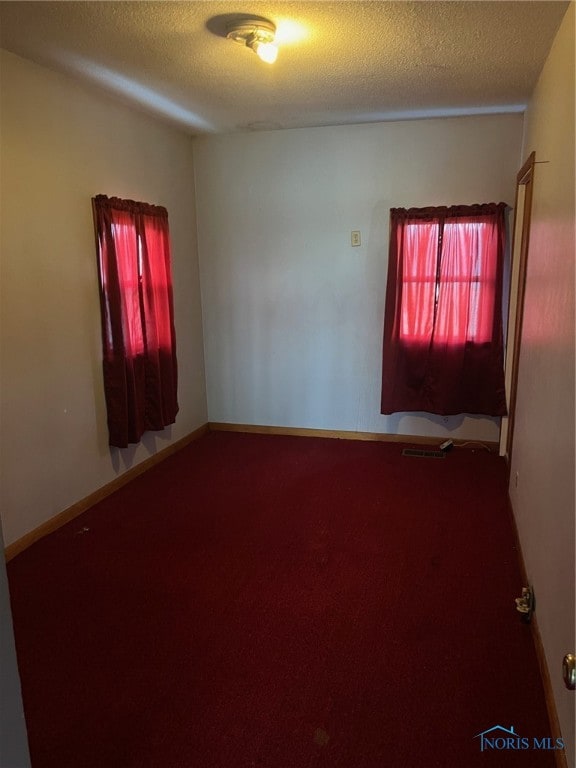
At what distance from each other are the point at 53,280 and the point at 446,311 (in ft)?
8.79

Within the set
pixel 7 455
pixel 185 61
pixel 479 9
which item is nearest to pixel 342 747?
pixel 7 455

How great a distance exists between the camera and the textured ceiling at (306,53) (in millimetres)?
2250

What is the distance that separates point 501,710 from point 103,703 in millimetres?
1373

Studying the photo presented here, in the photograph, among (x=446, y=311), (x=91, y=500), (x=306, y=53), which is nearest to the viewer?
(x=306, y=53)

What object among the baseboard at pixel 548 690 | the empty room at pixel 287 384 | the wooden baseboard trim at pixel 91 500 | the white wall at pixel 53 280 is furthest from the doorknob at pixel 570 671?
the white wall at pixel 53 280

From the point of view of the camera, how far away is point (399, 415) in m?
4.57

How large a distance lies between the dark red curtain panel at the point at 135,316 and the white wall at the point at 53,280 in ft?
0.28

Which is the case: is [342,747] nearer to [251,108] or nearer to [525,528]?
[525,528]

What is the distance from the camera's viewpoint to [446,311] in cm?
410

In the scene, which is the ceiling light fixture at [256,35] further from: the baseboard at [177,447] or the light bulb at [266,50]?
the baseboard at [177,447]

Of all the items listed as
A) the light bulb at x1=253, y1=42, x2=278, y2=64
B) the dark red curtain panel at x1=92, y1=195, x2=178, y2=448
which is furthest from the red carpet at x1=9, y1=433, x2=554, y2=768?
the light bulb at x1=253, y1=42, x2=278, y2=64

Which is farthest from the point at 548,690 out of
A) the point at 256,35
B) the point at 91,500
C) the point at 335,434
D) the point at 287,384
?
the point at 287,384

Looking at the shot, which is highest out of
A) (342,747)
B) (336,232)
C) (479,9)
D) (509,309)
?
(479,9)

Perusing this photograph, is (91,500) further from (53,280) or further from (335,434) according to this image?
(335,434)
